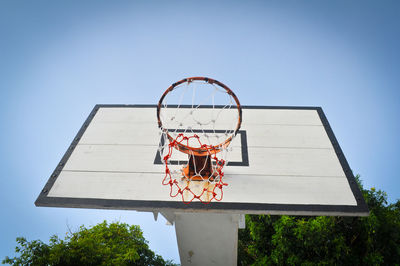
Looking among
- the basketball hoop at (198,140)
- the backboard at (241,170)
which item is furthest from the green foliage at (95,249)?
the basketball hoop at (198,140)

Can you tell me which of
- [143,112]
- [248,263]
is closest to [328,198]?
[143,112]

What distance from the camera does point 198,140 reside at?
251 cm

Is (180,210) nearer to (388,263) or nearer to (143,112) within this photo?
(143,112)

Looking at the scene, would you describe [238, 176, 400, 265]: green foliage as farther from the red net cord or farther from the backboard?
the red net cord

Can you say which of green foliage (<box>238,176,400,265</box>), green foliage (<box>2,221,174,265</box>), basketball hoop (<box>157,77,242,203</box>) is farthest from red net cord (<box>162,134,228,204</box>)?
green foliage (<box>238,176,400,265</box>)

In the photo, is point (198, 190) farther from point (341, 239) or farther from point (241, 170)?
point (341, 239)

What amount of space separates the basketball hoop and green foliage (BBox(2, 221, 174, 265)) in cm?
187

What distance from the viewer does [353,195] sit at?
233 centimetres

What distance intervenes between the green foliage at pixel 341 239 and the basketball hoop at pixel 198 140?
245cm

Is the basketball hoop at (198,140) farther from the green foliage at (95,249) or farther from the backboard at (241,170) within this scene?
the green foliage at (95,249)

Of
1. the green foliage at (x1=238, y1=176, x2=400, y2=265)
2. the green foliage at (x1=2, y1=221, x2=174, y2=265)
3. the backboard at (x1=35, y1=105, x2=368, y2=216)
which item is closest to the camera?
the backboard at (x1=35, y1=105, x2=368, y2=216)

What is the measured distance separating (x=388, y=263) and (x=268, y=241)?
5.83 ft

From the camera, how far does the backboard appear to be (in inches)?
89.7

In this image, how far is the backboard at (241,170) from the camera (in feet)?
7.48
